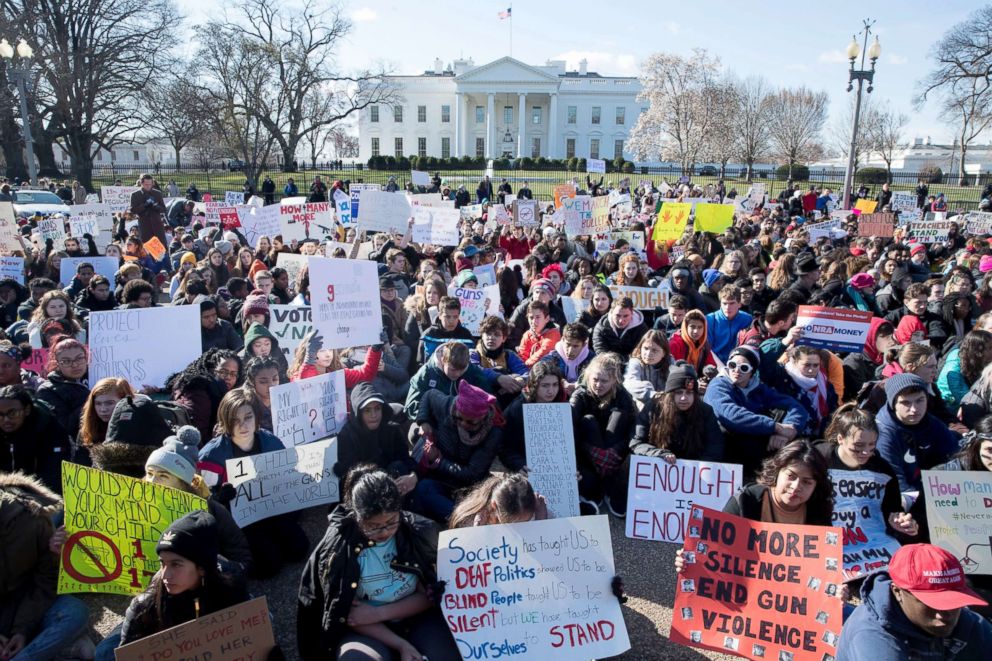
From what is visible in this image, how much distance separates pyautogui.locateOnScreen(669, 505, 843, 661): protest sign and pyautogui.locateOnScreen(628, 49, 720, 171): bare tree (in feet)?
145

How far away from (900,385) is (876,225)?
1319 cm

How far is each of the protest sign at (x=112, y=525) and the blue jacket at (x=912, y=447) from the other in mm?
4545

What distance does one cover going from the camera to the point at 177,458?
3.93m

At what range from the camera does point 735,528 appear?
3.53 metres

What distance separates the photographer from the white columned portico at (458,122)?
8475 cm

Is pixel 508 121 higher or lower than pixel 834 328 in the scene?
higher

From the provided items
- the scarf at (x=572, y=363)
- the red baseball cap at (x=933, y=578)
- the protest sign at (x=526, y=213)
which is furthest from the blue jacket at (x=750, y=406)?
the protest sign at (x=526, y=213)

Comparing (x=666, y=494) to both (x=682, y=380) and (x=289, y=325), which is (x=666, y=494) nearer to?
(x=682, y=380)

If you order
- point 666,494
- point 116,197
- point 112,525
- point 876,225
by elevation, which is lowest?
point 666,494

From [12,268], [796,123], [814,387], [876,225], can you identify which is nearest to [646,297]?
[814,387]

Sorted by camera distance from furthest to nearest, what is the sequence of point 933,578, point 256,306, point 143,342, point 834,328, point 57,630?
point 256,306, point 834,328, point 143,342, point 57,630, point 933,578

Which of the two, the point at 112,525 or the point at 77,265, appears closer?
the point at 112,525

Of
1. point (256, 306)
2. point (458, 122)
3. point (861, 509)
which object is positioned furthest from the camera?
point (458, 122)

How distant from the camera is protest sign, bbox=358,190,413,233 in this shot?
12.3 metres
